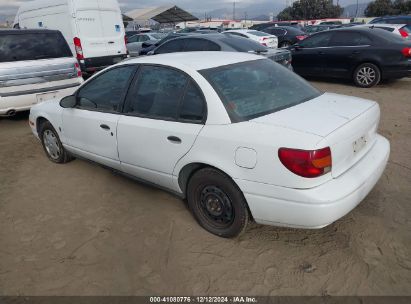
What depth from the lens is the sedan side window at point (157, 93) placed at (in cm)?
315

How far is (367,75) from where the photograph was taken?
865cm

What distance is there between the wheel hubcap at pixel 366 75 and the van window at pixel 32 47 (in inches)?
267

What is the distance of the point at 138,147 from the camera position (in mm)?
3398

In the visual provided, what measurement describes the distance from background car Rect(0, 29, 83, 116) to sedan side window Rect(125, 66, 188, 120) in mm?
3759

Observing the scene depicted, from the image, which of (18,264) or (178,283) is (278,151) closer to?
(178,283)

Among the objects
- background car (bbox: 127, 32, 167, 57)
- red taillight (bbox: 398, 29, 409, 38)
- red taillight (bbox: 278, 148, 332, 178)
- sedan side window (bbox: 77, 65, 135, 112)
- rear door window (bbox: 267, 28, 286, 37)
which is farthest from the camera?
rear door window (bbox: 267, 28, 286, 37)

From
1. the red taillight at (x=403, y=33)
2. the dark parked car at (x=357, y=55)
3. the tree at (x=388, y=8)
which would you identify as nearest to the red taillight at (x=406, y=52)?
the dark parked car at (x=357, y=55)

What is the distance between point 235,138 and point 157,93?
106 cm

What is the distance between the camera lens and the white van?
9602 millimetres

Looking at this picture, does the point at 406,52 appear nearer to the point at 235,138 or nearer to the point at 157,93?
the point at 157,93

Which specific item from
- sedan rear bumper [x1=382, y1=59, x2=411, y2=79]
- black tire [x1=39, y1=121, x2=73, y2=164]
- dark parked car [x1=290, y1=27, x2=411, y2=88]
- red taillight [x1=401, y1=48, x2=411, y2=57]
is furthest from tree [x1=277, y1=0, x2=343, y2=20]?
black tire [x1=39, y1=121, x2=73, y2=164]

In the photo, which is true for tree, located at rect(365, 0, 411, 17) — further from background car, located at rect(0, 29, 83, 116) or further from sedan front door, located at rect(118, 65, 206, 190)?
sedan front door, located at rect(118, 65, 206, 190)

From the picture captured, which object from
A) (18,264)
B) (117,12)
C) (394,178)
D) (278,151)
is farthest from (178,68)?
(117,12)

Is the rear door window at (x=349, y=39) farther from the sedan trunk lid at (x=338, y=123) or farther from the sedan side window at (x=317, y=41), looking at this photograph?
the sedan trunk lid at (x=338, y=123)
